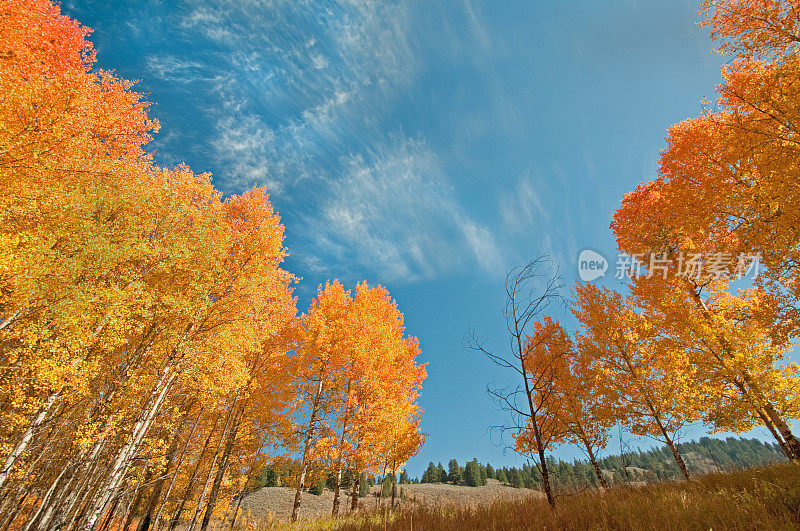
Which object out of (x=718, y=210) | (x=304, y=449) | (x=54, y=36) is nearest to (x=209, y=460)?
(x=304, y=449)

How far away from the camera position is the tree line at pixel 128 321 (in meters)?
7.09

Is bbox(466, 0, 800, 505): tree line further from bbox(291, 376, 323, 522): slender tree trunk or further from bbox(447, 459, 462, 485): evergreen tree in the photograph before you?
bbox(447, 459, 462, 485): evergreen tree

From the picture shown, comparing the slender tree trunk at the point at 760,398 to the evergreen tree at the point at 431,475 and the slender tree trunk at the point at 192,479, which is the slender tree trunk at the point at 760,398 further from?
the evergreen tree at the point at 431,475

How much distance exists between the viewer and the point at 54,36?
10.3m

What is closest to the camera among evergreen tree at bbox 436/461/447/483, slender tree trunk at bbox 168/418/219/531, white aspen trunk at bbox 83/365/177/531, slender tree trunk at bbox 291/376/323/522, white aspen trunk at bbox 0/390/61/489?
white aspen trunk at bbox 0/390/61/489

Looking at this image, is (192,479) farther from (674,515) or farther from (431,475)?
(431,475)

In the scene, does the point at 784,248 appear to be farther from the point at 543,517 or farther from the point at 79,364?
the point at 79,364

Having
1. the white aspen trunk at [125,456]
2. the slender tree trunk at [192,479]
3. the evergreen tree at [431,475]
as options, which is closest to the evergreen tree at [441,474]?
the evergreen tree at [431,475]

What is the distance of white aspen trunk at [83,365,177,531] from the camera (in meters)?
6.58

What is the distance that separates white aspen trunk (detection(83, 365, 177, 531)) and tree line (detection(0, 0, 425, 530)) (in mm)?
42

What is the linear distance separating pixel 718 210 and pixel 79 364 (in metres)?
16.4

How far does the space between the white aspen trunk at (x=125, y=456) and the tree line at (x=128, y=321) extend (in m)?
0.04

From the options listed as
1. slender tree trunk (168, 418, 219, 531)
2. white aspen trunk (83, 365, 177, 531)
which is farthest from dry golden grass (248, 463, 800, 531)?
slender tree trunk (168, 418, 219, 531)

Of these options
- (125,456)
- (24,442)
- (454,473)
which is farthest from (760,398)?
(454,473)
